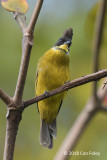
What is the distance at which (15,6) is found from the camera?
1.93m

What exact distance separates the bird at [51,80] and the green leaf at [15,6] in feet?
3.18

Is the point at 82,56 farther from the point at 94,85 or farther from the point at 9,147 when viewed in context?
the point at 9,147

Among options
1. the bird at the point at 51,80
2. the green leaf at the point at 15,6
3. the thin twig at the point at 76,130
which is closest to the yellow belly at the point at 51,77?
the bird at the point at 51,80

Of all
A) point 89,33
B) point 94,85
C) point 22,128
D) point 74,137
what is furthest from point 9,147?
point 22,128

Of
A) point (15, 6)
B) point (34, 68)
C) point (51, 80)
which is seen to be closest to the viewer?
point (15, 6)

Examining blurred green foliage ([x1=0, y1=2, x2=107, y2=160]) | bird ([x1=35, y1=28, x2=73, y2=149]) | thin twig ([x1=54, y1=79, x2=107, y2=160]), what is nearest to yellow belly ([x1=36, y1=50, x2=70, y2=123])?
bird ([x1=35, y1=28, x2=73, y2=149])

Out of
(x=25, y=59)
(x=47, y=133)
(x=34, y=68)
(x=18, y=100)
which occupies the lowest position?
(x=47, y=133)

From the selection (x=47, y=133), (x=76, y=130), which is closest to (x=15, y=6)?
(x=76, y=130)

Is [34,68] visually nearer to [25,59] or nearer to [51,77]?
[51,77]

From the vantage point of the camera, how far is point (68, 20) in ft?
13.1

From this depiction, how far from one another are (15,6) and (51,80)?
1.25 metres

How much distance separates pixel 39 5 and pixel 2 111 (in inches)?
98.0

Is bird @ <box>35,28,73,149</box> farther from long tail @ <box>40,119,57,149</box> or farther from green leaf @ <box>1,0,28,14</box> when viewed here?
green leaf @ <box>1,0,28,14</box>

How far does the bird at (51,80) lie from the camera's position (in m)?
3.12
